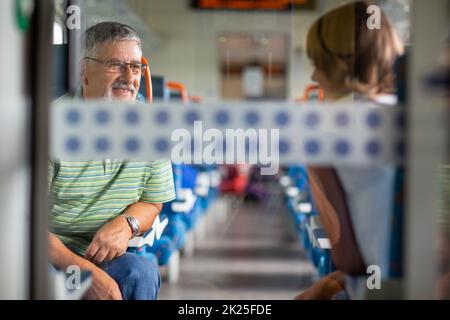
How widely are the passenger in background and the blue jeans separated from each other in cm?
48

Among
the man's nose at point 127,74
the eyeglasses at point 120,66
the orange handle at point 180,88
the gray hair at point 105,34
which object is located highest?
the gray hair at point 105,34

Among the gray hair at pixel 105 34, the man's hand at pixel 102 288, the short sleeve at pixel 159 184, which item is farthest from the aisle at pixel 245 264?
the gray hair at pixel 105 34

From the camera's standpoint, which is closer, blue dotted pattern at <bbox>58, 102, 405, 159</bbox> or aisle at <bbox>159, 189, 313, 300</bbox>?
blue dotted pattern at <bbox>58, 102, 405, 159</bbox>

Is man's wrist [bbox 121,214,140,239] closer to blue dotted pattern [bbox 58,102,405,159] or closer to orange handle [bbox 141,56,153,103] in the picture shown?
blue dotted pattern [bbox 58,102,405,159]

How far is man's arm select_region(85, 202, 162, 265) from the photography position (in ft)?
5.69

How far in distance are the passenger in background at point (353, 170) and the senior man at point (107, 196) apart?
0.53m

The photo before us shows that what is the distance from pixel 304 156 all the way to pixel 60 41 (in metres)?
0.78

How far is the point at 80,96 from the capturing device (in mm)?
1654

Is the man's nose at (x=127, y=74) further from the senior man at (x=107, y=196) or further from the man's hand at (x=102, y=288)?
the man's hand at (x=102, y=288)

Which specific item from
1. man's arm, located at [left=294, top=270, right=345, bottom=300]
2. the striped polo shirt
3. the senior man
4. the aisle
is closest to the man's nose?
the senior man

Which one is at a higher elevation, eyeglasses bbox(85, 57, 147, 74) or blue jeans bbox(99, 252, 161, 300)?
eyeglasses bbox(85, 57, 147, 74)

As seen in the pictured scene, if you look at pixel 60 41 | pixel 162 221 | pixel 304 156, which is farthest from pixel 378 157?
pixel 60 41

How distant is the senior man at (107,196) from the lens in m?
1.69

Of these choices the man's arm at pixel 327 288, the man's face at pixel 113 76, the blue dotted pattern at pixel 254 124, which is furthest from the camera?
the man's arm at pixel 327 288
